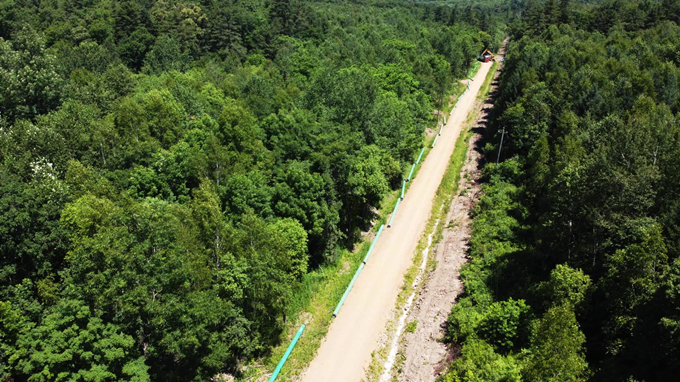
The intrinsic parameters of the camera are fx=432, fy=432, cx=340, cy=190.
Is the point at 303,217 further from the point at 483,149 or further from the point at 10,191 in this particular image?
the point at 483,149

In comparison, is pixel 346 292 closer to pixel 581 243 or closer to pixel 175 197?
pixel 175 197

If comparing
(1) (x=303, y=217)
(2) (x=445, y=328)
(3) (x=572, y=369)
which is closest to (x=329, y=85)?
(1) (x=303, y=217)

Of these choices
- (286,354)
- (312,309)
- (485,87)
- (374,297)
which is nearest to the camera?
(286,354)

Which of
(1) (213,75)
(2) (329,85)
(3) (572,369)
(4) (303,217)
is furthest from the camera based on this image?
(1) (213,75)

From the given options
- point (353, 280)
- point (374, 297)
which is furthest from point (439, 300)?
point (353, 280)

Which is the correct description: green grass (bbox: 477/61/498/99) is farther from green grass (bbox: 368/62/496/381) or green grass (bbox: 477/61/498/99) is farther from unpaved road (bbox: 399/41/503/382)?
unpaved road (bbox: 399/41/503/382)

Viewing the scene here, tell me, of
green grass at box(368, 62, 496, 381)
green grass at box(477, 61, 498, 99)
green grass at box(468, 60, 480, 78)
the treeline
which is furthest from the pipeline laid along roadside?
green grass at box(468, 60, 480, 78)
